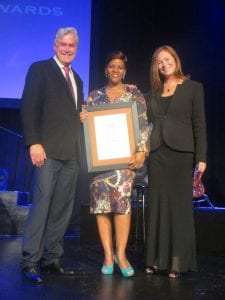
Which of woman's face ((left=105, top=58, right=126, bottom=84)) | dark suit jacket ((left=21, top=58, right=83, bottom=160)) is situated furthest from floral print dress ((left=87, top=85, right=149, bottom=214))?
dark suit jacket ((left=21, top=58, right=83, bottom=160))

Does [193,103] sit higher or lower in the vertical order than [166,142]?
higher

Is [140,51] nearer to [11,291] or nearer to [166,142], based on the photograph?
[166,142]

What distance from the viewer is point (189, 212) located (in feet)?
8.34

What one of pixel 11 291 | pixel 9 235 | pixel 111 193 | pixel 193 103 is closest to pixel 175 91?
pixel 193 103

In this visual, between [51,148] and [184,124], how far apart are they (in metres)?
0.79

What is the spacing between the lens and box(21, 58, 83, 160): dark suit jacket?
Answer: 238cm

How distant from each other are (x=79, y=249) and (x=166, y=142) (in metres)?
1.35

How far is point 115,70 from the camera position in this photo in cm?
256

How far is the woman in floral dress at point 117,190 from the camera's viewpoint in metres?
2.50

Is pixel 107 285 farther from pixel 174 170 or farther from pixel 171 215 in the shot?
pixel 174 170

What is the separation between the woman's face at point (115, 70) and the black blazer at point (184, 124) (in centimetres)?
32

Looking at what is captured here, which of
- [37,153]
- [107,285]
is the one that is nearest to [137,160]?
[37,153]

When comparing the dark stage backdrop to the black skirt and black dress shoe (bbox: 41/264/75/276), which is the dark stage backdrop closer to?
the black skirt

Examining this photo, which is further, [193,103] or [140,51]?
[140,51]
